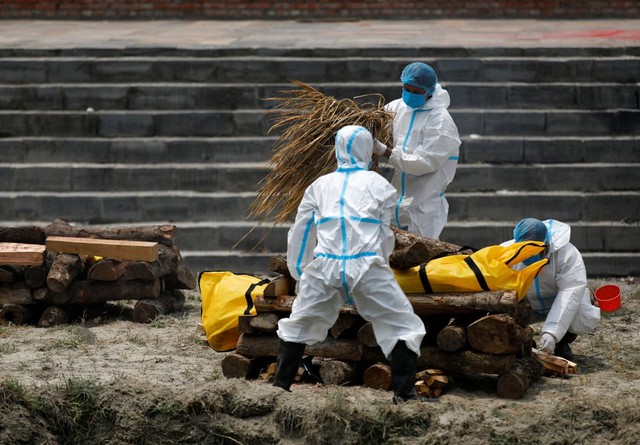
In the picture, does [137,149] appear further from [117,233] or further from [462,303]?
[462,303]

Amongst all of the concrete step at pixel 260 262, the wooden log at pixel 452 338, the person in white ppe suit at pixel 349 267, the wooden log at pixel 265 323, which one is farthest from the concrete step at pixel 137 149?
the wooden log at pixel 452 338

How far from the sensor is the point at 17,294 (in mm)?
8430

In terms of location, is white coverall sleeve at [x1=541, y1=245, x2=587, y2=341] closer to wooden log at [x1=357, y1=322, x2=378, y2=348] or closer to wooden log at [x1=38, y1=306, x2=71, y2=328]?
wooden log at [x1=357, y1=322, x2=378, y2=348]

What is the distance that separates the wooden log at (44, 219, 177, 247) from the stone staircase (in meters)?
1.31

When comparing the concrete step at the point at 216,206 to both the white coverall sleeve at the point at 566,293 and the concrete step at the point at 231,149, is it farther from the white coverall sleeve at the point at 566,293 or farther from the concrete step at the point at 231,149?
the white coverall sleeve at the point at 566,293

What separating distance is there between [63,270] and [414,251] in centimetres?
311

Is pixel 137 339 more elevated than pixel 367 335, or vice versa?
pixel 367 335

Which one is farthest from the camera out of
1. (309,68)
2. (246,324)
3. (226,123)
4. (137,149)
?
(309,68)

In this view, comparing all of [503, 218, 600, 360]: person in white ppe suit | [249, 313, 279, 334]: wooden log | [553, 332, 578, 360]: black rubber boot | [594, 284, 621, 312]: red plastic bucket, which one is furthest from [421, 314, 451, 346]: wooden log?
[594, 284, 621, 312]: red plastic bucket

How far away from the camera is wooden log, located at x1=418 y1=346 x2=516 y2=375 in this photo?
6.30m

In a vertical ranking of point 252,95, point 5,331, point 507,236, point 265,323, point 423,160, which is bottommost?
point 5,331

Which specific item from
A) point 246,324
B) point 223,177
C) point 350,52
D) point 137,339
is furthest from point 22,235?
point 350,52

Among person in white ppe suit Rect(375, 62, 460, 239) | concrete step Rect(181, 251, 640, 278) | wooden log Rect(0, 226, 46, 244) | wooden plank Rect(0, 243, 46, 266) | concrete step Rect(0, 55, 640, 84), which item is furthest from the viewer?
concrete step Rect(0, 55, 640, 84)

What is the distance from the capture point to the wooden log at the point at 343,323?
6566 mm
